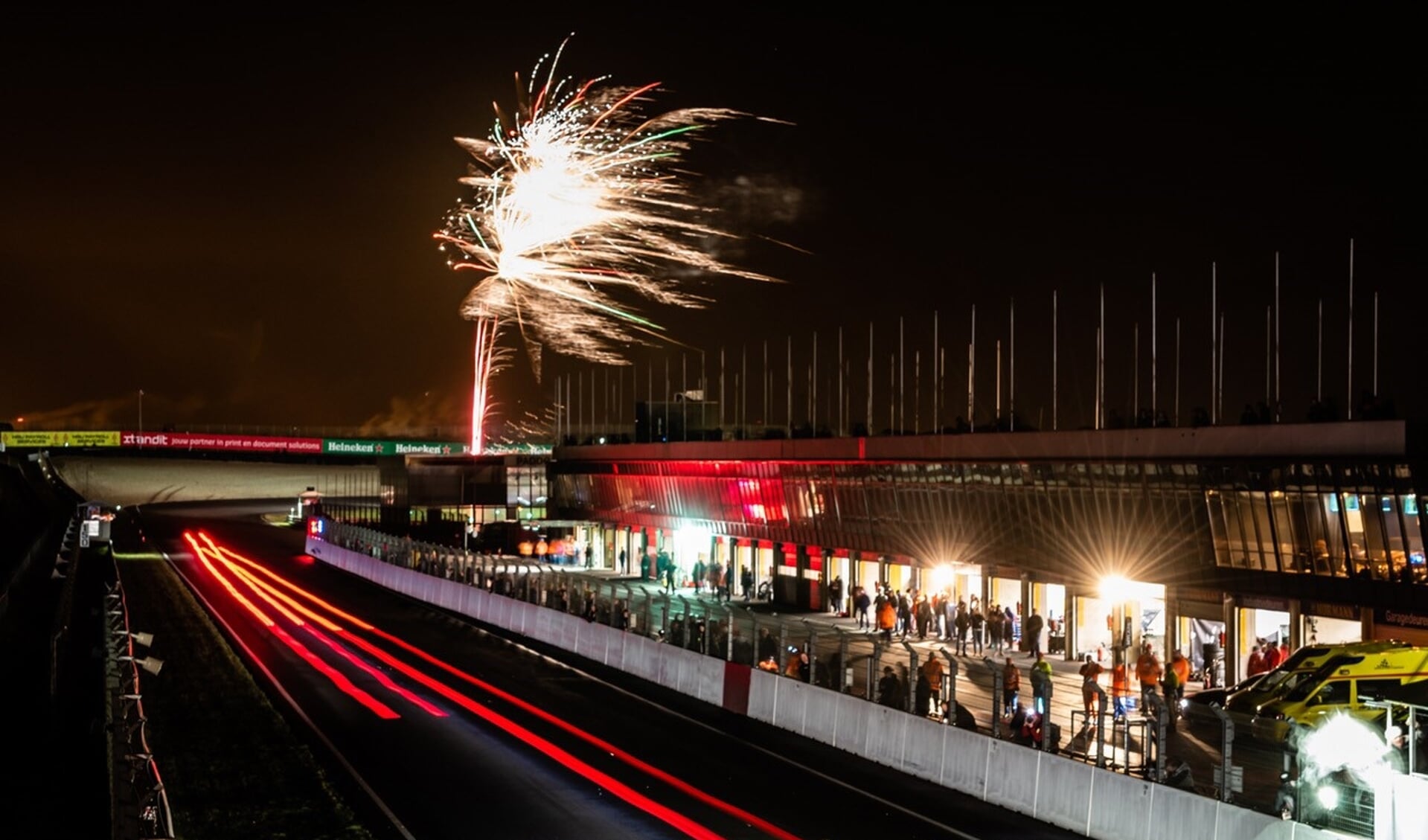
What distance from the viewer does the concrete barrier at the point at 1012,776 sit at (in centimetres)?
1855

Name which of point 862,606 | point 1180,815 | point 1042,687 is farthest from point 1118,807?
point 862,606

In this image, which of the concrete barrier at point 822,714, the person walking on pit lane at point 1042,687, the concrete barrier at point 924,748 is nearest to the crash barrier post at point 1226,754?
the person walking on pit lane at point 1042,687

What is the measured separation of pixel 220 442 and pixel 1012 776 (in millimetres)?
131933

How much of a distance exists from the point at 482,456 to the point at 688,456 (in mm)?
31096

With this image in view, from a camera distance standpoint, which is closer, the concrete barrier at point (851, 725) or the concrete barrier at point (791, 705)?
the concrete barrier at point (851, 725)

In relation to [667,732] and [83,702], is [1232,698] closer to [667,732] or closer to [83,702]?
[667,732]

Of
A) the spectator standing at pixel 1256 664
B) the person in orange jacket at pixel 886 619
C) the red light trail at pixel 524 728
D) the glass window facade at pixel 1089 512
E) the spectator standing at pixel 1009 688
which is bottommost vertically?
the red light trail at pixel 524 728

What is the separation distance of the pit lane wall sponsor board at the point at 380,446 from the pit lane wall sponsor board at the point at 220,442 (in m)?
1.46

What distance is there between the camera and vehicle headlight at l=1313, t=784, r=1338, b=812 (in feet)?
45.1

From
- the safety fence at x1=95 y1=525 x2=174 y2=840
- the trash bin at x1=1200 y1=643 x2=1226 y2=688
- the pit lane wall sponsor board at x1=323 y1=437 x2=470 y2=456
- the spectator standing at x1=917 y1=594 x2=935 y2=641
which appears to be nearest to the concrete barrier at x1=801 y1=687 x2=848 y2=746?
the safety fence at x1=95 y1=525 x2=174 y2=840

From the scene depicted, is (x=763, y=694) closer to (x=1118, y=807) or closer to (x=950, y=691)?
(x=950, y=691)

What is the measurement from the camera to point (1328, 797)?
13.8 m

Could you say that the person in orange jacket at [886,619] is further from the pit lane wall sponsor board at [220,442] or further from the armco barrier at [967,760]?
the pit lane wall sponsor board at [220,442]

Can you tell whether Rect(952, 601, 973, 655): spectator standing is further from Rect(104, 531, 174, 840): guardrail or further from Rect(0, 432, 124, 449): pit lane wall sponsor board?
Rect(0, 432, 124, 449): pit lane wall sponsor board
